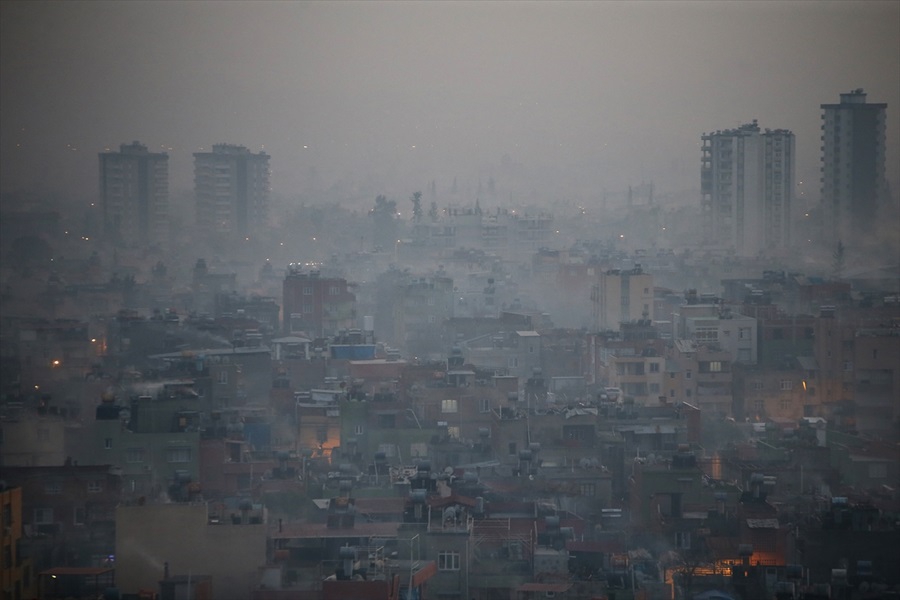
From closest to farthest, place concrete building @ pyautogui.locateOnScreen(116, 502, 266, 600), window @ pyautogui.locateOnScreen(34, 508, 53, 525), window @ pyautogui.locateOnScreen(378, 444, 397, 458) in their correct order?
1. concrete building @ pyautogui.locateOnScreen(116, 502, 266, 600)
2. window @ pyautogui.locateOnScreen(34, 508, 53, 525)
3. window @ pyautogui.locateOnScreen(378, 444, 397, 458)

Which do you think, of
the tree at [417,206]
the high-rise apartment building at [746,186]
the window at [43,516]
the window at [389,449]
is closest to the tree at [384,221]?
the tree at [417,206]

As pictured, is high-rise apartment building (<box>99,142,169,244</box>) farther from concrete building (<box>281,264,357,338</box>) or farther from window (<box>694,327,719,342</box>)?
window (<box>694,327,719,342</box>)

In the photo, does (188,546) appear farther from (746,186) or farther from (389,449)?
(746,186)

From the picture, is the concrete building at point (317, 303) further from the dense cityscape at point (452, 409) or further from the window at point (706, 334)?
the window at point (706, 334)

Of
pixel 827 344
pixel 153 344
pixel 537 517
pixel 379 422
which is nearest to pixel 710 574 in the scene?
pixel 537 517

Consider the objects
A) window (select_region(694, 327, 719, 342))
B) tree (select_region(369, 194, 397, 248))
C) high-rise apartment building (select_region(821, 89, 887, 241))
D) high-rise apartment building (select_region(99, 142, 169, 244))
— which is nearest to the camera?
window (select_region(694, 327, 719, 342))

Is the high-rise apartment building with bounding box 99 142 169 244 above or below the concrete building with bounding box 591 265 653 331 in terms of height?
above

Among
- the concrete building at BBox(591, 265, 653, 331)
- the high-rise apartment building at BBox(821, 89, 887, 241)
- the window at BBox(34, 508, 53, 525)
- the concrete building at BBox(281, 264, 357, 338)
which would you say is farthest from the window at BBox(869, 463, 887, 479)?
the high-rise apartment building at BBox(821, 89, 887, 241)
